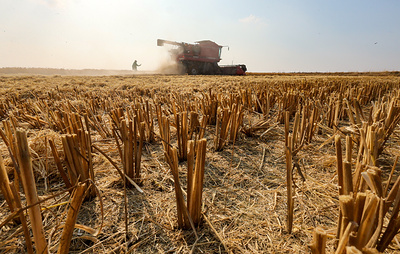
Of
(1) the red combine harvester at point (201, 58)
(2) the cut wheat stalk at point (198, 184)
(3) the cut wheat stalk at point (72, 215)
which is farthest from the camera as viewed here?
(1) the red combine harvester at point (201, 58)

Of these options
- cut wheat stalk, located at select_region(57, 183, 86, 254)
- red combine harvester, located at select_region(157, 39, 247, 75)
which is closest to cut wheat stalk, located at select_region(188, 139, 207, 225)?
cut wheat stalk, located at select_region(57, 183, 86, 254)

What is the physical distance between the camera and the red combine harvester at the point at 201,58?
1727cm

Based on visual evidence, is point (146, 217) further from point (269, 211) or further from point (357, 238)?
point (357, 238)

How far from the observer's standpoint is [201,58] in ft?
58.2

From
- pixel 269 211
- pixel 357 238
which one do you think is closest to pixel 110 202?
pixel 269 211

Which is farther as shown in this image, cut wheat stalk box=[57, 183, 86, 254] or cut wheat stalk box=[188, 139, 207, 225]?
cut wheat stalk box=[188, 139, 207, 225]

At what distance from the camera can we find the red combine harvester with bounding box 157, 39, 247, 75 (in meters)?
17.3

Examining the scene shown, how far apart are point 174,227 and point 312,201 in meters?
0.72

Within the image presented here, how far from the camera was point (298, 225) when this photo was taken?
0.91 metres

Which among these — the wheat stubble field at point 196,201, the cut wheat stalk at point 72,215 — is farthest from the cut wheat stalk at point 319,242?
the cut wheat stalk at point 72,215

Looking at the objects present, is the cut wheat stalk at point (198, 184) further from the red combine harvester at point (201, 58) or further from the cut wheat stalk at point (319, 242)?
the red combine harvester at point (201, 58)

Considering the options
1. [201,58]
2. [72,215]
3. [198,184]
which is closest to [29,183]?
[72,215]

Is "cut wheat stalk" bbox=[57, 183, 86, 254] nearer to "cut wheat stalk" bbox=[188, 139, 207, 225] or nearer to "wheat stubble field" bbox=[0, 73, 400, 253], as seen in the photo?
"wheat stubble field" bbox=[0, 73, 400, 253]

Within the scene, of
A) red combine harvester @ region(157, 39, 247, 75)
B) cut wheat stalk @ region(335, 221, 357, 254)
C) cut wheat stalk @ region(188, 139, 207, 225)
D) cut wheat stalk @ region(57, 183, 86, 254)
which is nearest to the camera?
cut wheat stalk @ region(335, 221, 357, 254)
